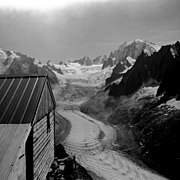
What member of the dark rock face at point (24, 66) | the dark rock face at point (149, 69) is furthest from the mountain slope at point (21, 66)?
the dark rock face at point (149, 69)

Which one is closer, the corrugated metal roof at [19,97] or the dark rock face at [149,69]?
the corrugated metal roof at [19,97]

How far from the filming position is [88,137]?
127 feet

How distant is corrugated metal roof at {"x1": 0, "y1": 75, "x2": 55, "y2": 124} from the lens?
9703 mm

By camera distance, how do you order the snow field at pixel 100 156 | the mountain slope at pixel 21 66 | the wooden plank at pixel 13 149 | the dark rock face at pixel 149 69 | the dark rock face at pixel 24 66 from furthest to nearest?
the dark rock face at pixel 24 66
the mountain slope at pixel 21 66
the dark rock face at pixel 149 69
the snow field at pixel 100 156
the wooden plank at pixel 13 149

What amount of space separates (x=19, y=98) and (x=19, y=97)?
0.30ft

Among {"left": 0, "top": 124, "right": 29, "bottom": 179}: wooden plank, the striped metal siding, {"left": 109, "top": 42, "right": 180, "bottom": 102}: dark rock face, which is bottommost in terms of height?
{"left": 0, "top": 124, "right": 29, "bottom": 179}: wooden plank

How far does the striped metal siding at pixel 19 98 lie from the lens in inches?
382

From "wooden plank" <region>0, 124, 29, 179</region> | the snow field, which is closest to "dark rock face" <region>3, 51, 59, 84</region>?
the snow field

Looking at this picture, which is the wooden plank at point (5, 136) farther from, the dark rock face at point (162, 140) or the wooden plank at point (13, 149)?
the dark rock face at point (162, 140)

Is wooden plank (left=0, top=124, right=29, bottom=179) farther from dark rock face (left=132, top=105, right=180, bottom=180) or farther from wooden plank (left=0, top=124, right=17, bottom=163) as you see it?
dark rock face (left=132, top=105, right=180, bottom=180)

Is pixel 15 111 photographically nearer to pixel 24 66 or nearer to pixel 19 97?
pixel 19 97

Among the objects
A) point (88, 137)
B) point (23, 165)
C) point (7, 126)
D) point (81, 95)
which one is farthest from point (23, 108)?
point (81, 95)

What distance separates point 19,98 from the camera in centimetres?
1076

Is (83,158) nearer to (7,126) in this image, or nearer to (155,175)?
(155,175)
